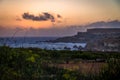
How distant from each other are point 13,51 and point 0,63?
1.02 ft

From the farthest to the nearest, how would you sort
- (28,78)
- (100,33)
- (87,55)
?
(100,33), (87,55), (28,78)

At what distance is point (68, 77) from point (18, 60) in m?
1.05

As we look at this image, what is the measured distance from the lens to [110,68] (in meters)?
6.28

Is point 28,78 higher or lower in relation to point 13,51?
lower

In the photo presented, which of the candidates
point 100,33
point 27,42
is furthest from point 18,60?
point 100,33

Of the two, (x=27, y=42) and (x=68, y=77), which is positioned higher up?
(x=27, y=42)

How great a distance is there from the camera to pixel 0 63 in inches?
236

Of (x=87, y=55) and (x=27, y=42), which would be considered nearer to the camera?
(x=27, y=42)

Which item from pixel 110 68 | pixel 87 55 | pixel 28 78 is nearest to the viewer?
pixel 28 78

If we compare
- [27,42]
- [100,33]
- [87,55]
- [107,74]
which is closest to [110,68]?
[107,74]

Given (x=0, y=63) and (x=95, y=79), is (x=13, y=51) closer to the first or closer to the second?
(x=0, y=63)

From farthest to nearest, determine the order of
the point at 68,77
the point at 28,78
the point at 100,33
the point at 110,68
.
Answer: the point at 100,33
the point at 110,68
the point at 28,78
the point at 68,77

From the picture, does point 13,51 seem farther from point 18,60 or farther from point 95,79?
point 95,79

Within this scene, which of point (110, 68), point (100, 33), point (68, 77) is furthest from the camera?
point (100, 33)
